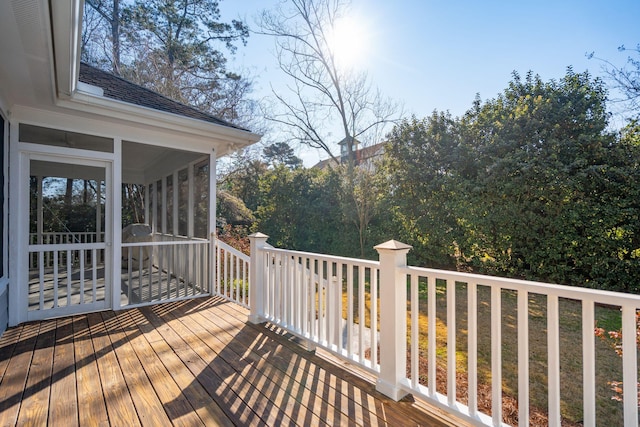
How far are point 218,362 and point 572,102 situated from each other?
23.9ft

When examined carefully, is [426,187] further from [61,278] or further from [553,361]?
[61,278]

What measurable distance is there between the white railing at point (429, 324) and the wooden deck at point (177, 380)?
178 mm

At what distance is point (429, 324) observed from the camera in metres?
2.00

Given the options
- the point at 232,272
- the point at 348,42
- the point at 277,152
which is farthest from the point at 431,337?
the point at 277,152

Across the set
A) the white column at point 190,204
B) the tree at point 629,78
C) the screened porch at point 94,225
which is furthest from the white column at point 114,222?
the tree at point 629,78

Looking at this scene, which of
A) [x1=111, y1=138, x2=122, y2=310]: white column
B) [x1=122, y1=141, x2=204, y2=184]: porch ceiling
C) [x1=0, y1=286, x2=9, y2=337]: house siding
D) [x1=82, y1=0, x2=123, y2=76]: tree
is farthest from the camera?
[x1=82, y1=0, x2=123, y2=76]: tree

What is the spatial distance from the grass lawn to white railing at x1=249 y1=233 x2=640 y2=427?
56mm

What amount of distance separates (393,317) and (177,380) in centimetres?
164

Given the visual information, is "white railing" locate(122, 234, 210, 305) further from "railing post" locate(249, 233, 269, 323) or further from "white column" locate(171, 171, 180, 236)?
"railing post" locate(249, 233, 269, 323)

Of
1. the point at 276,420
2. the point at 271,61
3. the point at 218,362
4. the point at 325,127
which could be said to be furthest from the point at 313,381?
the point at 271,61

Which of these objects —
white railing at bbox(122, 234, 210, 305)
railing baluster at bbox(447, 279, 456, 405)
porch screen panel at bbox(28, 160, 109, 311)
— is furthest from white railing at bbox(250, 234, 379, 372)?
porch screen panel at bbox(28, 160, 109, 311)

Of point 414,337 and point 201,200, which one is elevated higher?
point 201,200

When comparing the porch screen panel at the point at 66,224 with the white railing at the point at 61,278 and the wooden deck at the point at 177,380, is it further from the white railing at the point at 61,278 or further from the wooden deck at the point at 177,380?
the wooden deck at the point at 177,380

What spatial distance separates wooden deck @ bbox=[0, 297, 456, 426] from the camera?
193cm
